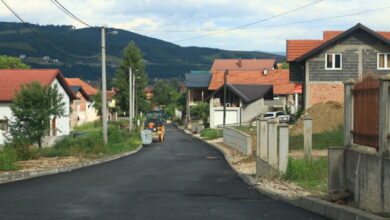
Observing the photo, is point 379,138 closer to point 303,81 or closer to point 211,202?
point 211,202

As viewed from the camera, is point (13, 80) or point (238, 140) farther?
point (13, 80)

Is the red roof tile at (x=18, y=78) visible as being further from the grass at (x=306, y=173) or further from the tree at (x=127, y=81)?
the tree at (x=127, y=81)

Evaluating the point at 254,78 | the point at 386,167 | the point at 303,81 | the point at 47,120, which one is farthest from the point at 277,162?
the point at 254,78

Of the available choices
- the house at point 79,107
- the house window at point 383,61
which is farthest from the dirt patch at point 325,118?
the house at point 79,107

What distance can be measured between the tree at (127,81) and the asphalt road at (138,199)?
91010 millimetres

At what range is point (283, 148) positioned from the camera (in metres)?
16.2

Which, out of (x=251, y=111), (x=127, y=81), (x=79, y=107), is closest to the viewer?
(x=251, y=111)

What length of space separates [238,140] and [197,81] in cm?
6276

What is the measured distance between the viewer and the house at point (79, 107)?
78438 mm

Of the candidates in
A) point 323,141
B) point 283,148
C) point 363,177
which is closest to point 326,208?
point 363,177

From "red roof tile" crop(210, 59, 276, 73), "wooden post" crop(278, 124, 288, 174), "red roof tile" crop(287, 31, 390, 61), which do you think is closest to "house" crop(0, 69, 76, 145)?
"red roof tile" crop(287, 31, 390, 61)

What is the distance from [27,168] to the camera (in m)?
21.4

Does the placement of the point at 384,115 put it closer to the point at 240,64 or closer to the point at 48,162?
the point at 48,162

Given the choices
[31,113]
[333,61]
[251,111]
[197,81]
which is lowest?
[251,111]
